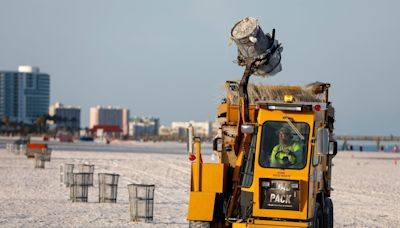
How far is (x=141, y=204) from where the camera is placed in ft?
68.5

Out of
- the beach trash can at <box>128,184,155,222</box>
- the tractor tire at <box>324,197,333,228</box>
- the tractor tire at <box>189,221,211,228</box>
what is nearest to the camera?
the tractor tire at <box>189,221,211,228</box>

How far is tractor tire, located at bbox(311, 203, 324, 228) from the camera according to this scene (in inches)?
595

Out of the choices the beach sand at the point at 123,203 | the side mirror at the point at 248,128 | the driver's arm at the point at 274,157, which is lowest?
the beach sand at the point at 123,203

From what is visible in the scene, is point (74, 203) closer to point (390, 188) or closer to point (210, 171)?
point (210, 171)

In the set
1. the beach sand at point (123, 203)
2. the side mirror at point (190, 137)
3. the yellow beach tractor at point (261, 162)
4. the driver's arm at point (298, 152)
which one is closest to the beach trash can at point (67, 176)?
the beach sand at point (123, 203)

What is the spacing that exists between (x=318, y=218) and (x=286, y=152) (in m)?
1.74

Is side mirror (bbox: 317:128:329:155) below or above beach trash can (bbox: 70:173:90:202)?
above

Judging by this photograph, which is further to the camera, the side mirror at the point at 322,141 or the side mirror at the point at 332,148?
the side mirror at the point at 332,148

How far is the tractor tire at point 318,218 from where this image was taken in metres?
15.1

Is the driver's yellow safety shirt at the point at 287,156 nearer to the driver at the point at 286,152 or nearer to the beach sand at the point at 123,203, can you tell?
the driver at the point at 286,152

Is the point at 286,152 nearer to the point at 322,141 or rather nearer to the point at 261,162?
the point at 261,162

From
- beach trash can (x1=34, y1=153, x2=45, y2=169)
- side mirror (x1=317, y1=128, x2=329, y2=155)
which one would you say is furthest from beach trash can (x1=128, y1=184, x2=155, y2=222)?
beach trash can (x1=34, y1=153, x2=45, y2=169)

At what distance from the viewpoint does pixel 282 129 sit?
1473cm

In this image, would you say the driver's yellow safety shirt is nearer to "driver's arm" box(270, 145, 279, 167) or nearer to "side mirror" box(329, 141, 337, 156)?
"driver's arm" box(270, 145, 279, 167)
